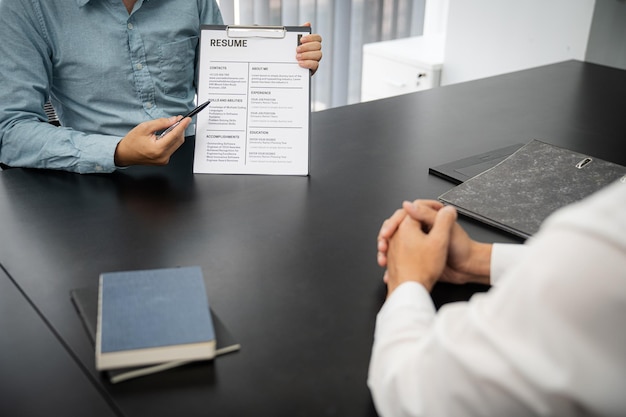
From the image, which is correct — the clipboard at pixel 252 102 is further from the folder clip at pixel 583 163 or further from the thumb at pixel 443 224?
the folder clip at pixel 583 163

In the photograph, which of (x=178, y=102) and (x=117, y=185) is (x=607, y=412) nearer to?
(x=117, y=185)

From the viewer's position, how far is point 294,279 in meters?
0.97

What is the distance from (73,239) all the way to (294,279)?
387 mm

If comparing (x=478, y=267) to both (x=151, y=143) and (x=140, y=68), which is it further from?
(x=140, y=68)

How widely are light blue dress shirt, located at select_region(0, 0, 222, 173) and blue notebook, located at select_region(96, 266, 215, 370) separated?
19.8 inches

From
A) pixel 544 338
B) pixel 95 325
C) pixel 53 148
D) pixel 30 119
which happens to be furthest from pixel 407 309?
pixel 30 119

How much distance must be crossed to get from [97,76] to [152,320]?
2.91 feet

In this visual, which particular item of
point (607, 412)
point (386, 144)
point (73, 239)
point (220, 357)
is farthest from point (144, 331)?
point (386, 144)

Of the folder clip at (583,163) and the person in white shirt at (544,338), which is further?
the folder clip at (583,163)

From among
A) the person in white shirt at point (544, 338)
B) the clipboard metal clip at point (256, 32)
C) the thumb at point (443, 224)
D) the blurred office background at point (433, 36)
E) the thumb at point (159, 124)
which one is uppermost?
the clipboard metal clip at point (256, 32)

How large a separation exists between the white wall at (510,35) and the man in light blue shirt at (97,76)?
167cm

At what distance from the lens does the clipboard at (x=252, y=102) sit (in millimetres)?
1312

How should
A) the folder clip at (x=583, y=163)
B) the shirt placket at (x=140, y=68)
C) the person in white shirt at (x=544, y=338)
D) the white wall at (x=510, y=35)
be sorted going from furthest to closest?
the white wall at (x=510, y=35) < the shirt placket at (x=140, y=68) < the folder clip at (x=583, y=163) < the person in white shirt at (x=544, y=338)

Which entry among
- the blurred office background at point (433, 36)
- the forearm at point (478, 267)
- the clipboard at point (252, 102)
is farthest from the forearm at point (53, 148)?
the blurred office background at point (433, 36)
